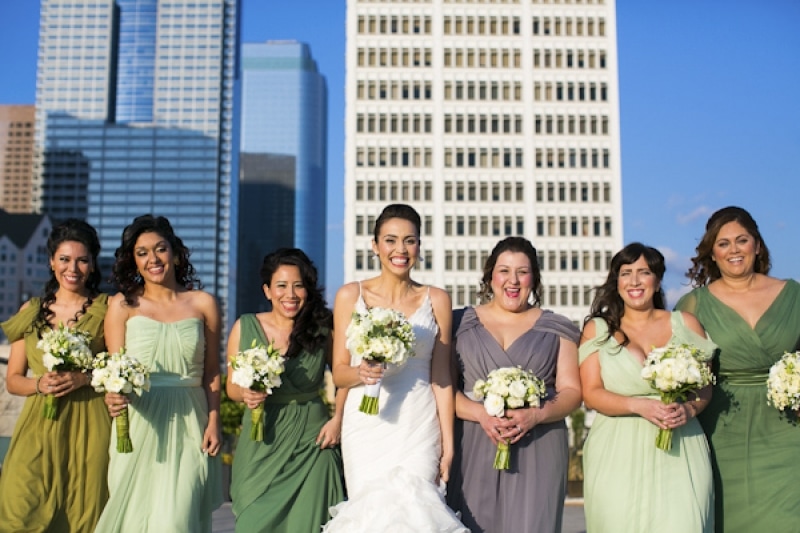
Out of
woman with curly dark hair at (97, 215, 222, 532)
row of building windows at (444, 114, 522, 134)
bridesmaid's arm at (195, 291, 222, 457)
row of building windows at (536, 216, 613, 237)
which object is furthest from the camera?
row of building windows at (444, 114, 522, 134)

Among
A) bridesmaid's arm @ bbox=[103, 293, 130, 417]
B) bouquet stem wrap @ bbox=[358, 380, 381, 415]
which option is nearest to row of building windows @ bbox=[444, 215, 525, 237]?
bridesmaid's arm @ bbox=[103, 293, 130, 417]

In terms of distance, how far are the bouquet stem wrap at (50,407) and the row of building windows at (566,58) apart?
100375 millimetres

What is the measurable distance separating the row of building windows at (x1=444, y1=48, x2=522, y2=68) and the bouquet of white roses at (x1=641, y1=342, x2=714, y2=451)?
3909 inches

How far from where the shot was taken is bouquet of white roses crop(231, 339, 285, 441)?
7473 mm

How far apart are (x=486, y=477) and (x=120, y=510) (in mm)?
3158

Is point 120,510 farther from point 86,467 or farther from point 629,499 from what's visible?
point 629,499

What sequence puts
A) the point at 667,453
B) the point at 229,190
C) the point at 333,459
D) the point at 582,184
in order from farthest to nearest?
1. the point at 229,190
2. the point at 582,184
3. the point at 333,459
4. the point at 667,453

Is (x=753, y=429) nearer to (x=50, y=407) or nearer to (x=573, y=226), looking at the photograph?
(x=50, y=407)

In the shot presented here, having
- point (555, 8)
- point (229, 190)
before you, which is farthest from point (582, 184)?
point (229, 190)

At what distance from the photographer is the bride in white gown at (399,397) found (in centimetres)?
720

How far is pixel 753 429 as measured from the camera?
785 centimetres

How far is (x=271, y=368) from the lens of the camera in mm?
7551

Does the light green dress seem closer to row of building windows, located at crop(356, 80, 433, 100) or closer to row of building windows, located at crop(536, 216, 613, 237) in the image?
row of building windows, located at crop(536, 216, 613, 237)

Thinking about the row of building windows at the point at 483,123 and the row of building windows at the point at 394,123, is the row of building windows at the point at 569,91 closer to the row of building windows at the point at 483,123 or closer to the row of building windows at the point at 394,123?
the row of building windows at the point at 483,123
